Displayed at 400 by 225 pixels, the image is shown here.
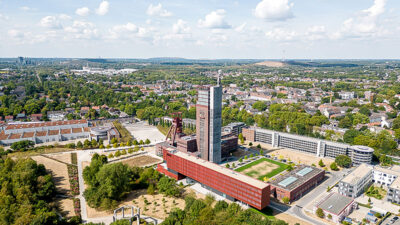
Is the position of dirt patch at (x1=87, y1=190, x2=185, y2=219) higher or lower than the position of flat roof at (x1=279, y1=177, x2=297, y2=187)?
lower

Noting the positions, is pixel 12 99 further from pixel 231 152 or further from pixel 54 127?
pixel 231 152

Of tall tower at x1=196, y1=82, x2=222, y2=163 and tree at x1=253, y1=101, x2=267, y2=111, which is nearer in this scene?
tall tower at x1=196, y1=82, x2=222, y2=163

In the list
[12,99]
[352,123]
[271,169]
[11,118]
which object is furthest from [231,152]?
[12,99]

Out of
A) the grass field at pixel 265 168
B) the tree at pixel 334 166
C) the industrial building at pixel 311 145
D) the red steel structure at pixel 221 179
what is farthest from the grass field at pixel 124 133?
the tree at pixel 334 166

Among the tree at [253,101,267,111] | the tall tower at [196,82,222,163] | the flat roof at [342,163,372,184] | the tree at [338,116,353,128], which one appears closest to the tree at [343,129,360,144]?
the tree at [338,116,353,128]

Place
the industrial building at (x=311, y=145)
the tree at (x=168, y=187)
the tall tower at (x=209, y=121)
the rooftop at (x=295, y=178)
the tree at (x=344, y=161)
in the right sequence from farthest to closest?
the industrial building at (x=311, y=145) < the tree at (x=344, y=161) < the tall tower at (x=209, y=121) < the rooftop at (x=295, y=178) < the tree at (x=168, y=187)

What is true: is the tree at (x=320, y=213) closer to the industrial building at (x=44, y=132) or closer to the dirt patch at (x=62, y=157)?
the dirt patch at (x=62, y=157)

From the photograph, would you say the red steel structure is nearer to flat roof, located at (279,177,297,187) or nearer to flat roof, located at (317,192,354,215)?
flat roof, located at (279,177,297,187)
